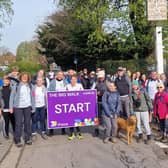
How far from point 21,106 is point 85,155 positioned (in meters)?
2.50

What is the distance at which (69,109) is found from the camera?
42.0 ft

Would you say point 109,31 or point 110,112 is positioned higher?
point 109,31

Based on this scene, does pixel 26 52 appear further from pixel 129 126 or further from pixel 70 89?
pixel 129 126

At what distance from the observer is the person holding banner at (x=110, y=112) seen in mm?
11789

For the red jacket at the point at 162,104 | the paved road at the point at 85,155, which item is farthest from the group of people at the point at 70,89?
the paved road at the point at 85,155

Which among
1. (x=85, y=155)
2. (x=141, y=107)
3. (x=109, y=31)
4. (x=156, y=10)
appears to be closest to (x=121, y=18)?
(x=109, y=31)

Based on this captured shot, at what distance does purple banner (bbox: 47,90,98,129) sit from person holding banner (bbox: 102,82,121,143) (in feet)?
3.24

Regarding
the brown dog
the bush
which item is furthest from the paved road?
the bush

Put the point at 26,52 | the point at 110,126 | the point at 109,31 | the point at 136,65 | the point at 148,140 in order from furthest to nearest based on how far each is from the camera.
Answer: the point at 26,52 → the point at 109,31 → the point at 136,65 → the point at 110,126 → the point at 148,140

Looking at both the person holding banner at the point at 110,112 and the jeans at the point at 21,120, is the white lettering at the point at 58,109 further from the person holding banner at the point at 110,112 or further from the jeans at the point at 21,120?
the person holding banner at the point at 110,112

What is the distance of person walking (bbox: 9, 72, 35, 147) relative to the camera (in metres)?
11.7

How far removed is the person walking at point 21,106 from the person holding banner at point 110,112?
1.96 m

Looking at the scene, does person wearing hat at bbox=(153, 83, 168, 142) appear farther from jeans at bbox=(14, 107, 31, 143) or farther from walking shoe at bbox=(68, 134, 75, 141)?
jeans at bbox=(14, 107, 31, 143)

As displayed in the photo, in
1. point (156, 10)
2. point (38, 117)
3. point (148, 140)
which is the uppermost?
point (156, 10)
